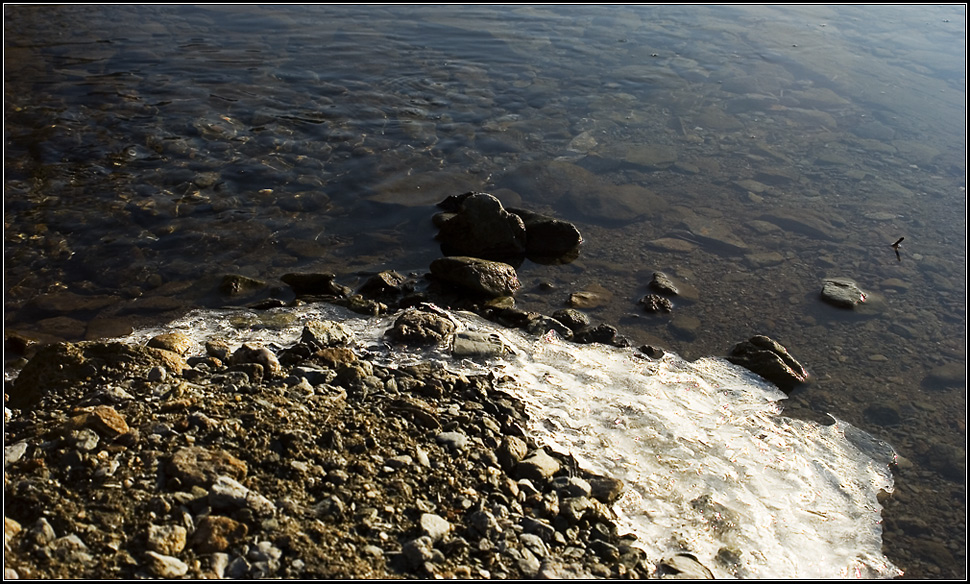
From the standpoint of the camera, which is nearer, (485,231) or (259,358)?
(259,358)

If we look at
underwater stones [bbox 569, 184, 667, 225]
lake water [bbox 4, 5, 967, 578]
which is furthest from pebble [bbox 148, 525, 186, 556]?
underwater stones [bbox 569, 184, 667, 225]

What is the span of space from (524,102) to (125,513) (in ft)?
25.2

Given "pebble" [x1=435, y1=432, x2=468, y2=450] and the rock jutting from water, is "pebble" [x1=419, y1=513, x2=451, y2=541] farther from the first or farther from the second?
the rock jutting from water

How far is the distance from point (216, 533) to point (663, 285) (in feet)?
13.6

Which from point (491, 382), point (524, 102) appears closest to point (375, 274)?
point (491, 382)

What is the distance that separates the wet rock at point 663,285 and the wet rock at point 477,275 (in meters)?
1.13

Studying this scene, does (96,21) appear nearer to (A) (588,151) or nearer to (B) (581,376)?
(A) (588,151)

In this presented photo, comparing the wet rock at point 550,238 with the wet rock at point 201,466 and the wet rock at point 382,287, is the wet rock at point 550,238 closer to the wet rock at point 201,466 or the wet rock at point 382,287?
the wet rock at point 382,287

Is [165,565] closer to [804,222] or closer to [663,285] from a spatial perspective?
[663,285]

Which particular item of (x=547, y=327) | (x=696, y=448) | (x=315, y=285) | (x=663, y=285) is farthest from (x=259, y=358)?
(x=663, y=285)

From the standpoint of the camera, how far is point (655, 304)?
6023 millimetres

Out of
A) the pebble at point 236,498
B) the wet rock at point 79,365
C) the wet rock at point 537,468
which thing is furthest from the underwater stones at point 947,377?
the wet rock at point 79,365

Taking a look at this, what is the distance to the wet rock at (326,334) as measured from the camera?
4.68 metres

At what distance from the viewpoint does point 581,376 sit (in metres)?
5.00
